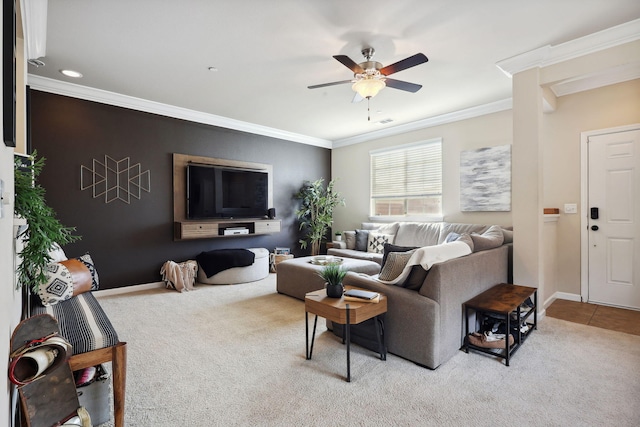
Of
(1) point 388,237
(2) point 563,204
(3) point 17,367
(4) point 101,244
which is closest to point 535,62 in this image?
(2) point 563,204

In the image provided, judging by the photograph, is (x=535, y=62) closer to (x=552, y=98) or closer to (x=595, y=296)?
(x=552, y=98)

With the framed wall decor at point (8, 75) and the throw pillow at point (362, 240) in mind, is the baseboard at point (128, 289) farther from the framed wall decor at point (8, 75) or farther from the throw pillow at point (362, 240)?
the framed wall decor at point (8, 75)

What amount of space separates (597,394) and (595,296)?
2.38 m

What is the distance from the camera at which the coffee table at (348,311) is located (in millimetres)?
2096

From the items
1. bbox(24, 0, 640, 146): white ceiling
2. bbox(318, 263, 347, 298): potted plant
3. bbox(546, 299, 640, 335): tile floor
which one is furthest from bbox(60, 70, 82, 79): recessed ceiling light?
bbox(546, 299, 640, 335): tile floor

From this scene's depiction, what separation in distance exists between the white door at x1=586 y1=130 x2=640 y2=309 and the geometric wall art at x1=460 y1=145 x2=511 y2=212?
2.97 ft

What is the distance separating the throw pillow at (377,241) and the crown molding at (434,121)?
1895 mm

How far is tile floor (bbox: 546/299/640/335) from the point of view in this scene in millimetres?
3045

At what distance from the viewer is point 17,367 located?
123 cm

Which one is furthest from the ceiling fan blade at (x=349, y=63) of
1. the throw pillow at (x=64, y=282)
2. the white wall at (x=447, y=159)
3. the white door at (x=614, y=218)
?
the white door at (x=614, y=218)

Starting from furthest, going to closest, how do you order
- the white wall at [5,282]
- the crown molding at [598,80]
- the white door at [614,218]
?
the white door at [614,218], the crown molding at [598,80], the white wall at [5,282]

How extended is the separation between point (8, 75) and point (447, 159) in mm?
5111

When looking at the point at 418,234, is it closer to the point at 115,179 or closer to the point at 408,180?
the point at 408,180

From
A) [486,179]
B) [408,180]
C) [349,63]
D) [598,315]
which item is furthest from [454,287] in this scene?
[408,180]
